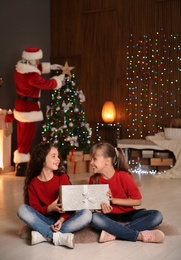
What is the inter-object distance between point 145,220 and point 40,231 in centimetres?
72

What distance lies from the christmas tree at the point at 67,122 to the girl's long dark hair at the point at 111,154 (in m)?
3.84

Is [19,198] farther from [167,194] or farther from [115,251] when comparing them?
[115,251]

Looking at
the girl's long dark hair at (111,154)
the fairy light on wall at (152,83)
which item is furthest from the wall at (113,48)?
the girl's long dark hair at (111,154)

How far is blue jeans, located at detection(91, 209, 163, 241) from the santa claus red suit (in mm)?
3571

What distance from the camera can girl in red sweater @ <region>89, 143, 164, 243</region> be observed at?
120 inches

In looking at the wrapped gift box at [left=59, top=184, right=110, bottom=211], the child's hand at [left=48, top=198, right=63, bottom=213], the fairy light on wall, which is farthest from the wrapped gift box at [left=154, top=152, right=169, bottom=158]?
the child's hand at [left=48, top=198, right=63, bottom=213]

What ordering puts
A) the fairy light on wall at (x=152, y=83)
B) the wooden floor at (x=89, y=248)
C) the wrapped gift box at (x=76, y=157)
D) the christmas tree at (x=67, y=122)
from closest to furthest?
the wooden floor at (x=89, y=248), the wrapped gift box at (x=76, y=157), the christmas tree at (x=67, y=122), the fairy light on wall at (x=152, y=83)

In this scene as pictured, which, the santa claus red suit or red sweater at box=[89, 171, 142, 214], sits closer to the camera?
red sweater at box=[89, 171, 142, 214]

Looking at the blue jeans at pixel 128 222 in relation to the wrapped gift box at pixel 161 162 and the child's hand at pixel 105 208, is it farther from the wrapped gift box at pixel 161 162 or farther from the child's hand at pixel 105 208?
the wrapped gift box at pixel 161 162

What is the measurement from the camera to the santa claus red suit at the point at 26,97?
6.57m

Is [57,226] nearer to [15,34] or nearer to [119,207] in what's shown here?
[119,207]

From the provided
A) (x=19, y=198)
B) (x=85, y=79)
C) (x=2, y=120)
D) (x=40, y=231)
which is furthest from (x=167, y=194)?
(x=85, y=79)

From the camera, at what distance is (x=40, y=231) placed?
3.00 m

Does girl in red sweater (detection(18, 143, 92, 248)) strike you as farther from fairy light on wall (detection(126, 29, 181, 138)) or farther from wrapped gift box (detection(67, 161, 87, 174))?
fairy light on wall (detection(126, 29, 181, 138))
